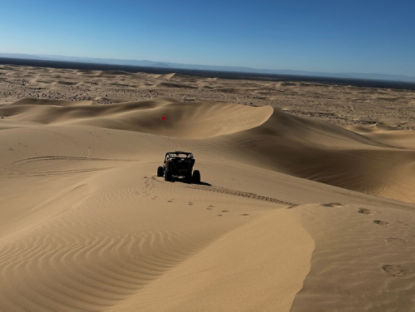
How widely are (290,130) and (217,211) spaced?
17.8 metres

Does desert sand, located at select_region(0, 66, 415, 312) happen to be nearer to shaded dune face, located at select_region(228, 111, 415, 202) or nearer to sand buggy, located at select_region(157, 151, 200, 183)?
shaded dune face, located at select_region(228, 111, 415, 202)

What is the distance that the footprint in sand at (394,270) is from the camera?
3.52 metres

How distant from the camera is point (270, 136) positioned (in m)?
23.1

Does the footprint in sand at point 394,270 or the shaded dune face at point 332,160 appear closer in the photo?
the footprint in sand at point 394,270

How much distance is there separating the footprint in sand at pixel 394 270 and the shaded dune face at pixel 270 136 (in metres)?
13.8

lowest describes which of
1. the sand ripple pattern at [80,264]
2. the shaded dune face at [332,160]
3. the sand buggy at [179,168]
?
the shaded dune face at [332,160]

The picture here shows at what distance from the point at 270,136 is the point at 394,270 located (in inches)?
776

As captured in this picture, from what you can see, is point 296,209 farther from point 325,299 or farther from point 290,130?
point 290,130

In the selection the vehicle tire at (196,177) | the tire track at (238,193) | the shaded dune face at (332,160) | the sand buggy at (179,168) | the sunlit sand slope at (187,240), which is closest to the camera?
the sunlit sand slope at (187,240)

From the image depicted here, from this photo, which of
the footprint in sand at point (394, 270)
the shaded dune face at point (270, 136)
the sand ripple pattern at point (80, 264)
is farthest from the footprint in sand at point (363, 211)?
the shaded dune face at point (270, 136)

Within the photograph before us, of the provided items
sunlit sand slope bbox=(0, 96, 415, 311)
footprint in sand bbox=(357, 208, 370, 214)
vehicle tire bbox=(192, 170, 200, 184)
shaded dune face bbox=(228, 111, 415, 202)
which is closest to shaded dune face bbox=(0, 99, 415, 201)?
shaded dune face bbox=(228, 111, 415, 202)

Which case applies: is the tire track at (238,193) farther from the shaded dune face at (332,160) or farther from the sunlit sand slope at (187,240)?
the shaded dune face at (332,160)

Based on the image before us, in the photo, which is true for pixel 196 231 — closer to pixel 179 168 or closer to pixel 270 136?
pixel 179 168

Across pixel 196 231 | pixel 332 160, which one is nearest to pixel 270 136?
pixel 332 160
